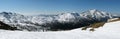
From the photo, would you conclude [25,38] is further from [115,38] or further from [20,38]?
[115,38]

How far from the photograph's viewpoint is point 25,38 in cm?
2414

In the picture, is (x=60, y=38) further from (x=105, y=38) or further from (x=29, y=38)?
(x=105, y=38)

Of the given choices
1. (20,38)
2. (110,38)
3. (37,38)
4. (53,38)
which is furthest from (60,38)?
(110,38)

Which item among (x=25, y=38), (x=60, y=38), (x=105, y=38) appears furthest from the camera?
(x=105, y=38)

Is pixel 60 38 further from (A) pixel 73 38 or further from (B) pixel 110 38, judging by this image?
(B) pixel 110 38

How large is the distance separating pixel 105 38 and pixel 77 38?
4245 millimetres

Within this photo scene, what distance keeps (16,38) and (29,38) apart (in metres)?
1.58

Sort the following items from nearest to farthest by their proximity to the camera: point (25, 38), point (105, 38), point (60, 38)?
point (25, 38)
point (60, 38)
point (105, 38)

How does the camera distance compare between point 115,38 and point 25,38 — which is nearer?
point 25,38

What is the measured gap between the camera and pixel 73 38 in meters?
26.4

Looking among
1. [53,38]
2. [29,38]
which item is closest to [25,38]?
[29,38]

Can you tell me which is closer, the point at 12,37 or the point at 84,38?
the point at 12,37

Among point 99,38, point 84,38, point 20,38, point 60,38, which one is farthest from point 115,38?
point 20,38

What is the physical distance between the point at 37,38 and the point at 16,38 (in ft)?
8.20
